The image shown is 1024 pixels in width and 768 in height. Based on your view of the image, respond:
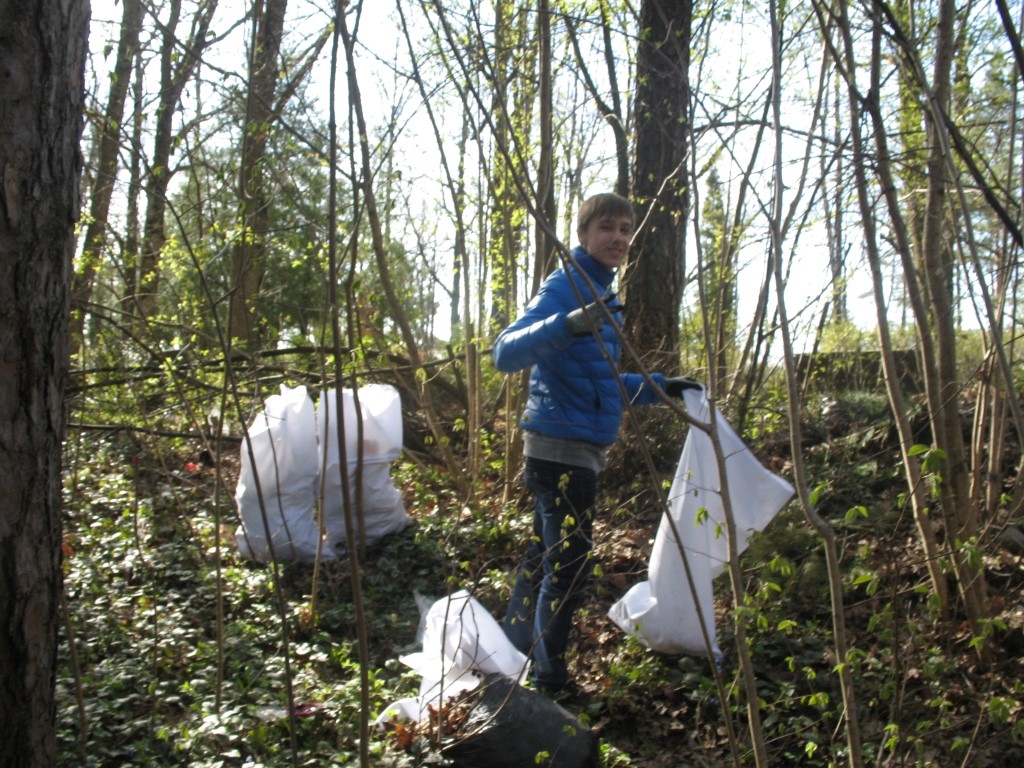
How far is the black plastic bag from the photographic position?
2.60 m

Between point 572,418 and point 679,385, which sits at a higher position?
point 679,385

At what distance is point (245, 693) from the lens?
324 centimetres

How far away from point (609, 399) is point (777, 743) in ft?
4.04

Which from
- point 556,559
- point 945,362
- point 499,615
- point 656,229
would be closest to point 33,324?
point 556,559

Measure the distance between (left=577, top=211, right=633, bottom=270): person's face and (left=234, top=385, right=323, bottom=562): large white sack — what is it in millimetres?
2261

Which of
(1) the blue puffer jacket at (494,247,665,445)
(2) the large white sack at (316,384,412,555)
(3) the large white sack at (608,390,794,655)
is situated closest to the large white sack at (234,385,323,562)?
(2) the large white sack at (316,384,412,555)

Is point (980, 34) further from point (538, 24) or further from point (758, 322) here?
point (538, 24)

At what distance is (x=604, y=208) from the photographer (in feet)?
9.96

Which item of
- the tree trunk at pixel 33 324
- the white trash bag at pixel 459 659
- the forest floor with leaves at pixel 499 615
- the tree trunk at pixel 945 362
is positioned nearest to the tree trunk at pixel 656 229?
the forest floor with leaves at pixel 499 615

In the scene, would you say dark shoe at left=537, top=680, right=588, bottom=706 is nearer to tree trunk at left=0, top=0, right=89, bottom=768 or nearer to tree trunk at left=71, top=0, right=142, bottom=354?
tree trunk at left=0, top=0, right=89, bottom=768

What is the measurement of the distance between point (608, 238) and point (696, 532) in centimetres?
105

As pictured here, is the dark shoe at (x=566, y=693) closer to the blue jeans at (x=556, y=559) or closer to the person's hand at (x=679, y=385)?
the blue jeans at (x=556, y=559)

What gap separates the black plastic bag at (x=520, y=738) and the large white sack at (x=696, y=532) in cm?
50

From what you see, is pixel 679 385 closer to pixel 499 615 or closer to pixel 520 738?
pixel 520 738
